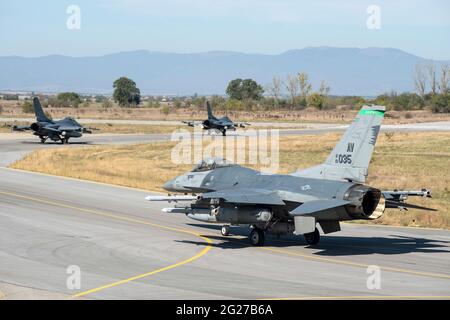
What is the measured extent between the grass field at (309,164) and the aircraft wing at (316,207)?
29.7 ft

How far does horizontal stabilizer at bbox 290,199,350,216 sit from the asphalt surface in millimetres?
1510

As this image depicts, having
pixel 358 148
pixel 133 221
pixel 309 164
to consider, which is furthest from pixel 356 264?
pixel 309 164

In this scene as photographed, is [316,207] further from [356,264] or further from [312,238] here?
[312,238]

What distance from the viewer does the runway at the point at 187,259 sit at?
57.3 ft

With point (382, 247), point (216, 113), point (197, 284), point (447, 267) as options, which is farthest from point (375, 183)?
point (216, 113)

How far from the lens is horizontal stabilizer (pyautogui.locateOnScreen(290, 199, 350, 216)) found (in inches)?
816

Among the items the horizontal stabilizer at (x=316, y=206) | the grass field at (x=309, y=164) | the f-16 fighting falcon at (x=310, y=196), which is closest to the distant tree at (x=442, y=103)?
the grass field at (x=309, y=164)

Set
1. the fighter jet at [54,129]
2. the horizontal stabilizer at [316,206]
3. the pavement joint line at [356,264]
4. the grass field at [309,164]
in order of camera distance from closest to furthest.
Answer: the pavement joint line at [356,264], the horizontal stabilizer at [316,206], the grass field at [309,164], the fighter jet at [54,129]

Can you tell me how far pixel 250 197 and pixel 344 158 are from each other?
3196 mm

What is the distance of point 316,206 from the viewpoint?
69.3 ft

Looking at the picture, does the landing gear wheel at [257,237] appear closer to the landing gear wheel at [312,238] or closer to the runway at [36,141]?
the landing gear wheel at [312,238]

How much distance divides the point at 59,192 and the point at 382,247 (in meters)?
18.6

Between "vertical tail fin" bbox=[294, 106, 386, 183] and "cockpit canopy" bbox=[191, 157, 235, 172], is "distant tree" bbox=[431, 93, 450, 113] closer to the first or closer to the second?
"cockpit canopy" bbox=[191, 157, 235, 172]

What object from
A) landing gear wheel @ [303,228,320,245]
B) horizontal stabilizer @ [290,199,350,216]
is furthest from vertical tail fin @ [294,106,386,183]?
landing gear wheel @ [303,228,320,245]
